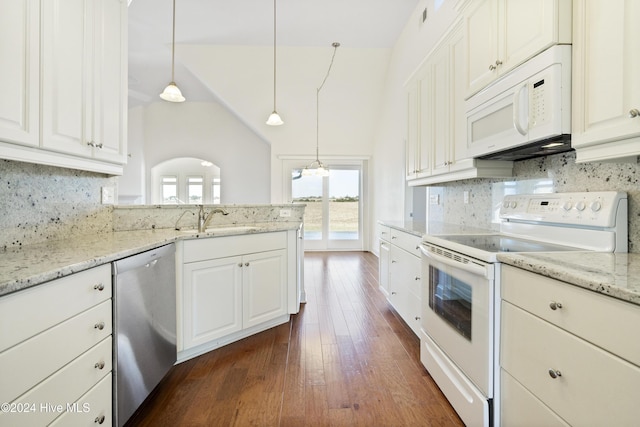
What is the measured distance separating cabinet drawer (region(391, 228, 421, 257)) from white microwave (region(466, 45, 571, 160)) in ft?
2.50

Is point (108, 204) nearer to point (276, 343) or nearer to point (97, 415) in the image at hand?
point (97, 415)

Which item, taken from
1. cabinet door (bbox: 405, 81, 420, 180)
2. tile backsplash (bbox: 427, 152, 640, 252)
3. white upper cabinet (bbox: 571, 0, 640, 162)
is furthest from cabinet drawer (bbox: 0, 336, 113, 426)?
cabinet door (bbox: 405, 81, 420, 180)

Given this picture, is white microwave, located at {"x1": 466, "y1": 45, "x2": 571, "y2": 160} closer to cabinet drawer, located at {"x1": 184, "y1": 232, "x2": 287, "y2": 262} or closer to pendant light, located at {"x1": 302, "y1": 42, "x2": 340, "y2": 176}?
cabinet drawer, located at {"x1": 184, "y1": 232, "x2": 287, "y2": 262}

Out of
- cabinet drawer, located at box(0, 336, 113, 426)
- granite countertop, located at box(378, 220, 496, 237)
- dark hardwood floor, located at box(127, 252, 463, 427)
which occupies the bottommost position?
dark hardwood floor, located at box(127, 252, 463, 427)

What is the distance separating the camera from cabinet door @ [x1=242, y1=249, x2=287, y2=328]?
7.43 ft

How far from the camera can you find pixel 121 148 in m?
1.82

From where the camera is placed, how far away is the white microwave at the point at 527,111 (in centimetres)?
125

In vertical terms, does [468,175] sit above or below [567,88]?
below

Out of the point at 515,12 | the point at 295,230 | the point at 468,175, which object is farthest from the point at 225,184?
the point at 515,12

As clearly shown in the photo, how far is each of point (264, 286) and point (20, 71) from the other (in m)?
1.87

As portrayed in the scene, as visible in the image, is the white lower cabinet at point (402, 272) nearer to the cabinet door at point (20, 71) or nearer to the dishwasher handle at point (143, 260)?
the dishwasher handle at point (143, 260)

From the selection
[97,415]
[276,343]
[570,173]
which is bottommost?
[276,343]

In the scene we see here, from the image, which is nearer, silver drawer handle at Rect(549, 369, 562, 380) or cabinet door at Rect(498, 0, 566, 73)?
silver drawer handle at Rect(549, 369, 562, 380)

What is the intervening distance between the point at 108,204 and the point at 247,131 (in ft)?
17.6
